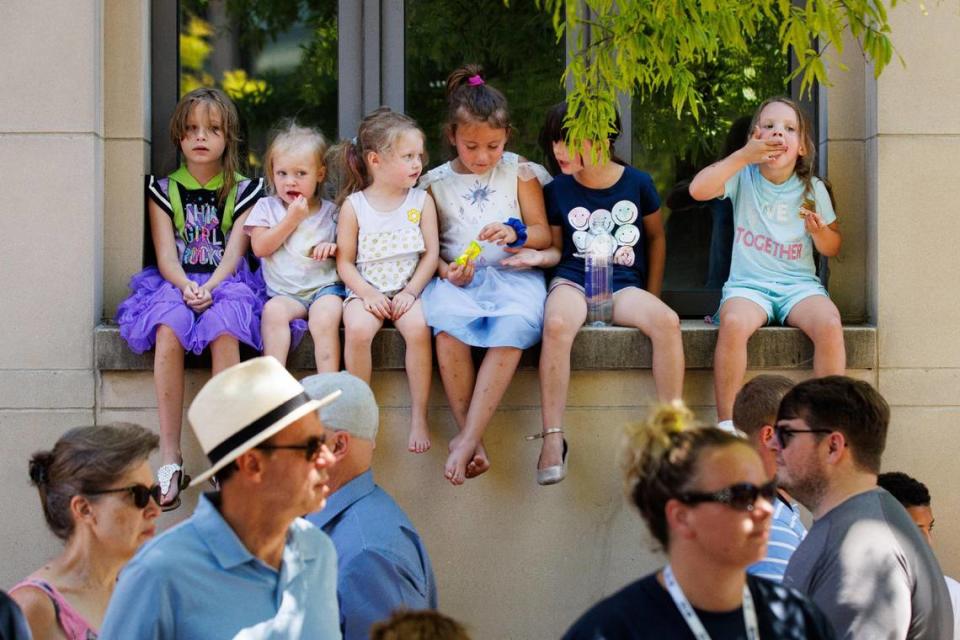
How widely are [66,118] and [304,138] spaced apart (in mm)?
1165

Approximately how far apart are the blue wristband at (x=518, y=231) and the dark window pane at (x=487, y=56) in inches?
35.8

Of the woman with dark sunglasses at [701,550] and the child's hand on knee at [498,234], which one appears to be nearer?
the woman with dark sunglasses at [701,550]

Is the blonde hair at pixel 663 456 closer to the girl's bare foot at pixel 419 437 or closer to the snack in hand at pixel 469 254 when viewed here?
the girl's bare foot at pixel 419 437

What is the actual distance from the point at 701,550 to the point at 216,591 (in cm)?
117

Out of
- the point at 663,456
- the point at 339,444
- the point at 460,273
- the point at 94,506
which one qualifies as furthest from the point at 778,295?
the point at 94,506

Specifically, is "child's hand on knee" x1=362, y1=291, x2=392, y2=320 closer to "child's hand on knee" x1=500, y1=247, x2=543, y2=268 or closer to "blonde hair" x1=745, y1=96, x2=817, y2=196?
"child's hand on knee" x1=500, y1=247, x2=543, y2=268

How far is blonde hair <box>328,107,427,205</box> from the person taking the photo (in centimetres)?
665

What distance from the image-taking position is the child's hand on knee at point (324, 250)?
664 cm

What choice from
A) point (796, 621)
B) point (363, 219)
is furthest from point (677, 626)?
point (363, 219)

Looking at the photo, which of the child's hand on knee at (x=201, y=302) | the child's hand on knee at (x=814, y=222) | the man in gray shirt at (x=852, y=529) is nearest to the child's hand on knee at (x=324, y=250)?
the child's hand on knee at (x=201, y=302)

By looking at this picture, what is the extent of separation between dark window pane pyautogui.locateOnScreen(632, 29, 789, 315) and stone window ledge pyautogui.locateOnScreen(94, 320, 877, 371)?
744 millimetres

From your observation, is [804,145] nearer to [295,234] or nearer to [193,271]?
[295,234]

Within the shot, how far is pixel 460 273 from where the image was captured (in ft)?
21.5

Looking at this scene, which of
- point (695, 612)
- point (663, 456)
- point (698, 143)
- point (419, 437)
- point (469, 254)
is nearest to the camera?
point (695, 612)
